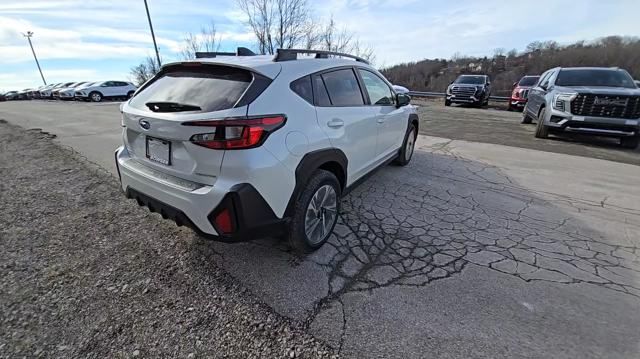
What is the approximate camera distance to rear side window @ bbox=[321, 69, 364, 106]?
2.89 m

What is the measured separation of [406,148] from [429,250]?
265 cm

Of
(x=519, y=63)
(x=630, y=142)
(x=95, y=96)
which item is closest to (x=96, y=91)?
(x=95, y=96)

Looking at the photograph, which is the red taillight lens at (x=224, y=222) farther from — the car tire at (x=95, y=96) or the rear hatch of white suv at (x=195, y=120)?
the car tire at (x=95, y=96)

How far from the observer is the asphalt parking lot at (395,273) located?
6.32 feet

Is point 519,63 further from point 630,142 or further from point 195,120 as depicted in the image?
point 195,120

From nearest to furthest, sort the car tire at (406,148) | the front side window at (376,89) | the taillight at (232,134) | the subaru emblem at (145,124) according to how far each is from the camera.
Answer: the taillight at (232,134), the subaru emblem at (145,124), the front side window at (376,89), the car tire at (406,148)

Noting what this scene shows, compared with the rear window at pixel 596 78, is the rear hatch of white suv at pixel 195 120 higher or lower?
lower

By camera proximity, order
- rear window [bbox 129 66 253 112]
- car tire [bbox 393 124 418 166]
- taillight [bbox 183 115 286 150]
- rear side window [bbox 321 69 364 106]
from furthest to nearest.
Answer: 1. car tire [bbox 393 124 418 166]
2. rear side window [bbox 321 69 364 106]
3. rear window [bbox 129 66 253 112]
4. taillight [bbox 183 115 286 150]

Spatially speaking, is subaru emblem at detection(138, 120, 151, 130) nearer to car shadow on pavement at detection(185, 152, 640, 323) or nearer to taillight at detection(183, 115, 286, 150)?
taillight at detection(183, 115, 286, 150)

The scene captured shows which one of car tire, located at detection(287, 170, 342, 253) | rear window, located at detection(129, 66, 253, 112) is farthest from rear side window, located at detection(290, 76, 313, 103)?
car tire, located at detection(287, 170, 342, 253)

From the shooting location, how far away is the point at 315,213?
2.76 m

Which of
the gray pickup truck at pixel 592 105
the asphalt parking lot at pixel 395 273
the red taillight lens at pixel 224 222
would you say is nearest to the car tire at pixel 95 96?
the asphalt parking lot at pixel 395 273

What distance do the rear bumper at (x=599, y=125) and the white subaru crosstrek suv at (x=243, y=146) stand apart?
22.2ft

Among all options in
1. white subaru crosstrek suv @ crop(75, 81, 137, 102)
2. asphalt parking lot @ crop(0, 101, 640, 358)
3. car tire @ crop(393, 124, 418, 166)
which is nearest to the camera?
asphalt parking lot @ crop(0, 101, 640, 358)
